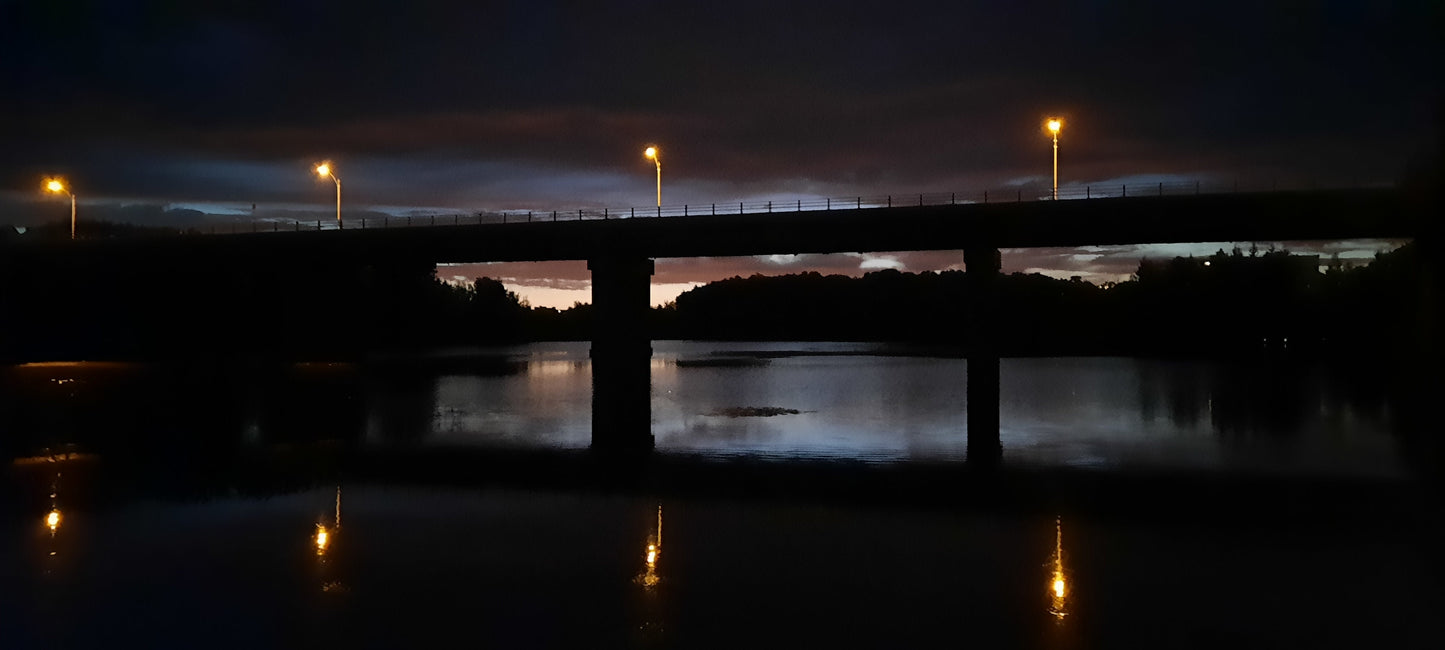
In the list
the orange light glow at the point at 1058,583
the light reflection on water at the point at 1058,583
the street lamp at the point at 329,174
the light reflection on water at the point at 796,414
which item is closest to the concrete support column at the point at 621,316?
the light reflection on water at the point at 796,414

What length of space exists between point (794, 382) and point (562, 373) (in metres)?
19.6

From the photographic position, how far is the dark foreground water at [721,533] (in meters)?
11.7

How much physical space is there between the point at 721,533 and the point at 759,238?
2059 inches

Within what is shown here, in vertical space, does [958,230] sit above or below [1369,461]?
above

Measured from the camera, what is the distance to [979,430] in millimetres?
32906

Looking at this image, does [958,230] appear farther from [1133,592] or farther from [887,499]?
[1133,592]

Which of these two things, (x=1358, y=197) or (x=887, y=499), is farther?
(x=1358, y=197)

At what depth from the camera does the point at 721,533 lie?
16.8 metres

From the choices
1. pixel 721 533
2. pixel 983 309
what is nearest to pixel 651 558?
pixel 721 533

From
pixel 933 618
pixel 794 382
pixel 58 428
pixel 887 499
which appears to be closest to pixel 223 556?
pixel 933 618

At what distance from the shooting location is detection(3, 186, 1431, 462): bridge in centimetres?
5466

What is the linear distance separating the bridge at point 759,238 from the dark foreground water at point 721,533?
11329 mm

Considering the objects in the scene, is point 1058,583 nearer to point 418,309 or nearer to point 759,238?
point 759,238

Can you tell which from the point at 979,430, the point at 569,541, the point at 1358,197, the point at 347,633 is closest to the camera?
the point at 347,633
